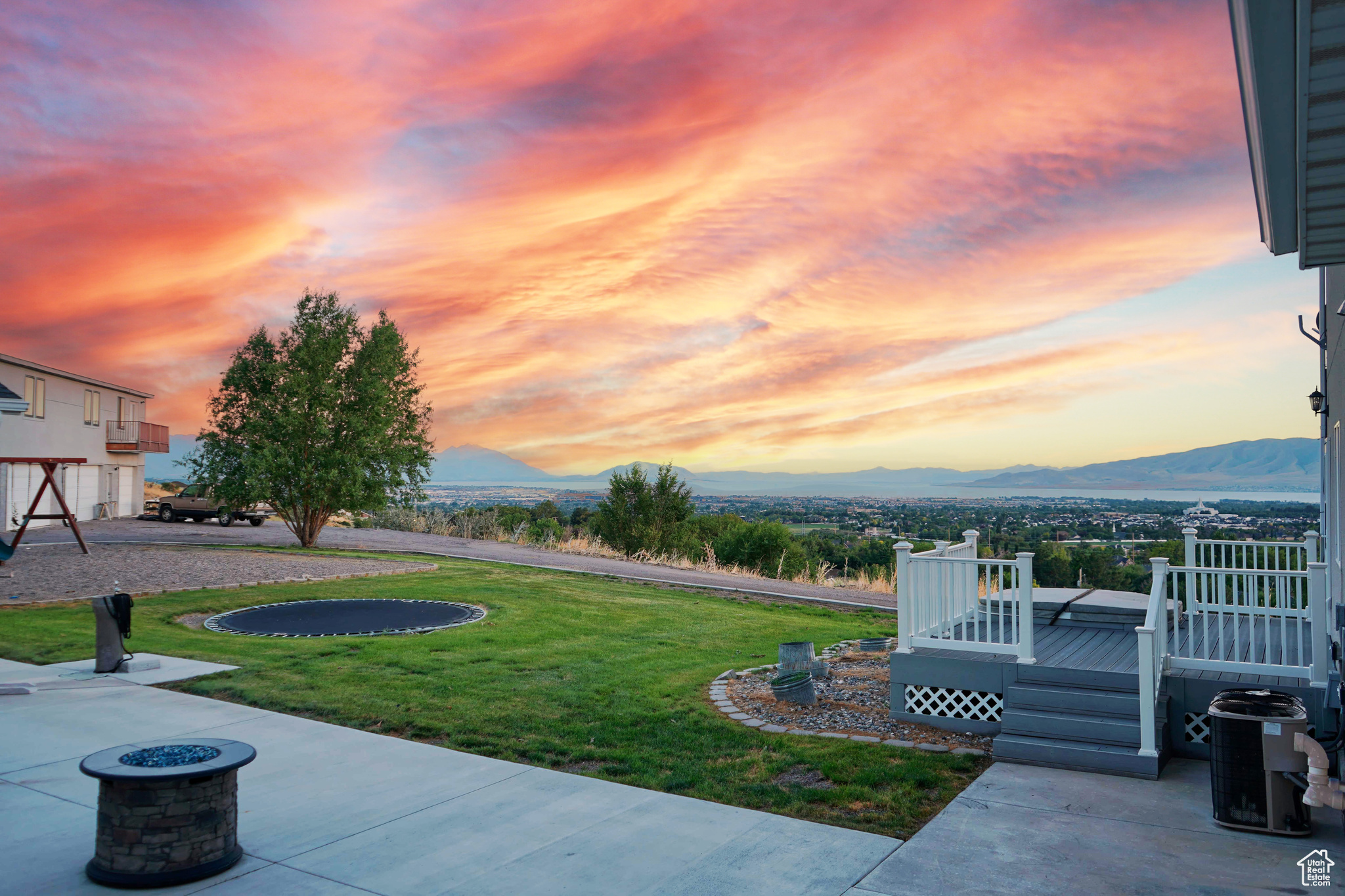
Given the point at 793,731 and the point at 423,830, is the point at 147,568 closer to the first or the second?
the point at 423,830

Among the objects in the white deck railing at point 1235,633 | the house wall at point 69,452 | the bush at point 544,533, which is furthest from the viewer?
the bush at point 544,533

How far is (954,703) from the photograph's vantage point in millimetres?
6973

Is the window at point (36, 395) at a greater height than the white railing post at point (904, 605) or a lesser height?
greater

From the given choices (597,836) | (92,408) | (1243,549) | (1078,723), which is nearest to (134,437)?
(92,408)

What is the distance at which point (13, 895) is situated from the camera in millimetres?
3404

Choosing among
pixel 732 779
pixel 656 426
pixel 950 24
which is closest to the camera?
pixel 732 779

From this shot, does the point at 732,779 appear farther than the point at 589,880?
Yes

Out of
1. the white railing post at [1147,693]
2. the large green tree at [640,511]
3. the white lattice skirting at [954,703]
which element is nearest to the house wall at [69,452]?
the large green tree at [640,511]

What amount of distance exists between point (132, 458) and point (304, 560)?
20.7 m

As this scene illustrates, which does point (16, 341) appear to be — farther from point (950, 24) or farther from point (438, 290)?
point (950, 24)

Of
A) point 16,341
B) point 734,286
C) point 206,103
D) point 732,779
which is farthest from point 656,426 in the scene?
point 732,779

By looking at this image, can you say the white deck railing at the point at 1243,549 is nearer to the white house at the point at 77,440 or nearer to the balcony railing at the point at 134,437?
the white house at the point at 77,440

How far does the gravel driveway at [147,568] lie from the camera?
1272cm

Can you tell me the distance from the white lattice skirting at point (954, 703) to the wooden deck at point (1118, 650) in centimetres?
34
